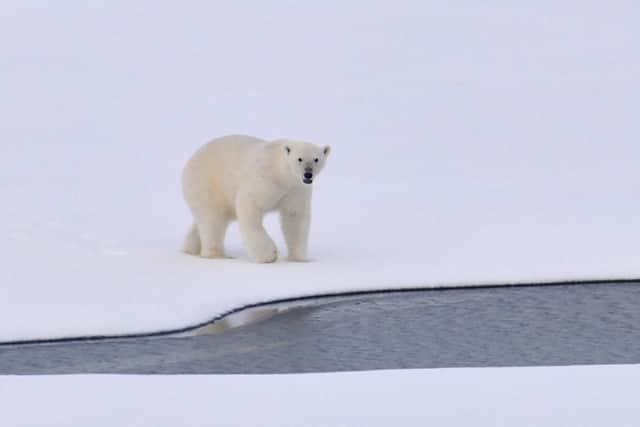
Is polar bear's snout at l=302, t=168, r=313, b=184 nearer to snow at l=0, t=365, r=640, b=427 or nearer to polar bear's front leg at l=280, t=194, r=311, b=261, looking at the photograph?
polar bear's front leg at l=280, t=194, r=311, b=261

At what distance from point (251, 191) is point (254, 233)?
0.28 meters

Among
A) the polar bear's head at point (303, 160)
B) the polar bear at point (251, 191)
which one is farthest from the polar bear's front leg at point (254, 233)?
the polar bear's head at point (303, 160)

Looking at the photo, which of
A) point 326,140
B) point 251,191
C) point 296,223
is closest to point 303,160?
point 251,191

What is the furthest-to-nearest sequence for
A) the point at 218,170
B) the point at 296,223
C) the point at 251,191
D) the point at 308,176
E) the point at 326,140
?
the point at 326,140 < the point at 218,170 < the point at 296,223 < the point at 251,191 < the point at 308,176

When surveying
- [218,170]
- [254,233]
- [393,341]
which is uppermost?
[218,170]

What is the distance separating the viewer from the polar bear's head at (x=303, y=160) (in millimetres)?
8953

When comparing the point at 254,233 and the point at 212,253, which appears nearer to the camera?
the point at 254,233

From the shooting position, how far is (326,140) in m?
15.8

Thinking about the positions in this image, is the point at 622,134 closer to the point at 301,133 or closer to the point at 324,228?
the point at 301,133

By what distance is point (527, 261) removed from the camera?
31.5 feet

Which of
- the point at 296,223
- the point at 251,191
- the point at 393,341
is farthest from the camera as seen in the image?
the point at 296,223

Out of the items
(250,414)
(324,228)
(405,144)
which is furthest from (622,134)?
(250,414)

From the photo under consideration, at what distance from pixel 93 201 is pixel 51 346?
5.03 m

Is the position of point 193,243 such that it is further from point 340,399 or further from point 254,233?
point 340,399
